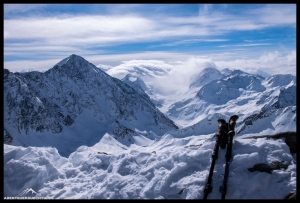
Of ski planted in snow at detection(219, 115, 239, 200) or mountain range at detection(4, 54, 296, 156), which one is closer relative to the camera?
ski planted in snow at detection(219, 115, 239, 200)

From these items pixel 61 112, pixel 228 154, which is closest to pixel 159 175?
pixel 228 154

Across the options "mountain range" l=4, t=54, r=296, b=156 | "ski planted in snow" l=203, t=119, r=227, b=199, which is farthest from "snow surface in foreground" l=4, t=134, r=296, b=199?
"mountain range" l=4, t=54, r=296, b=156

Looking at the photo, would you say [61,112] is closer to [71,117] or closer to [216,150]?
[71,117]

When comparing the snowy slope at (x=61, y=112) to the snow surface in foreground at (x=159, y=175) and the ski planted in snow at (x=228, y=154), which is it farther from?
the ski planted in snow at (x=228, y=154)

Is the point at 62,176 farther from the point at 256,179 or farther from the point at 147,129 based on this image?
the point at 147,129

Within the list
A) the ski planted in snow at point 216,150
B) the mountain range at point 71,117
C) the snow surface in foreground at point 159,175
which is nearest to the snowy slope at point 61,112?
the mountain range at point 71,117

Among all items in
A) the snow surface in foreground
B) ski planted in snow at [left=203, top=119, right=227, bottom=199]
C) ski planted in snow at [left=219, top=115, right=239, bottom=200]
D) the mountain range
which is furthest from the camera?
the mountain range

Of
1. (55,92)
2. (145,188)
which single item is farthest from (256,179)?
(55,92)

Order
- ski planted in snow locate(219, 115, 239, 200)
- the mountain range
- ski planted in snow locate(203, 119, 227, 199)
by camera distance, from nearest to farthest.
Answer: ski planted in snow locate(219, 115, 239, 200), ski planted in snow locate(203, 119, 227, 199), the mountain range

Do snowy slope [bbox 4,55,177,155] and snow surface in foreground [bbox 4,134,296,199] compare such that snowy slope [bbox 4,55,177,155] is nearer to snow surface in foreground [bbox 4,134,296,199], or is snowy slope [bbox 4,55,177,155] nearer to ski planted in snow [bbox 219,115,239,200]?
snow surface in foreground [bbox 4,134,296,199]
